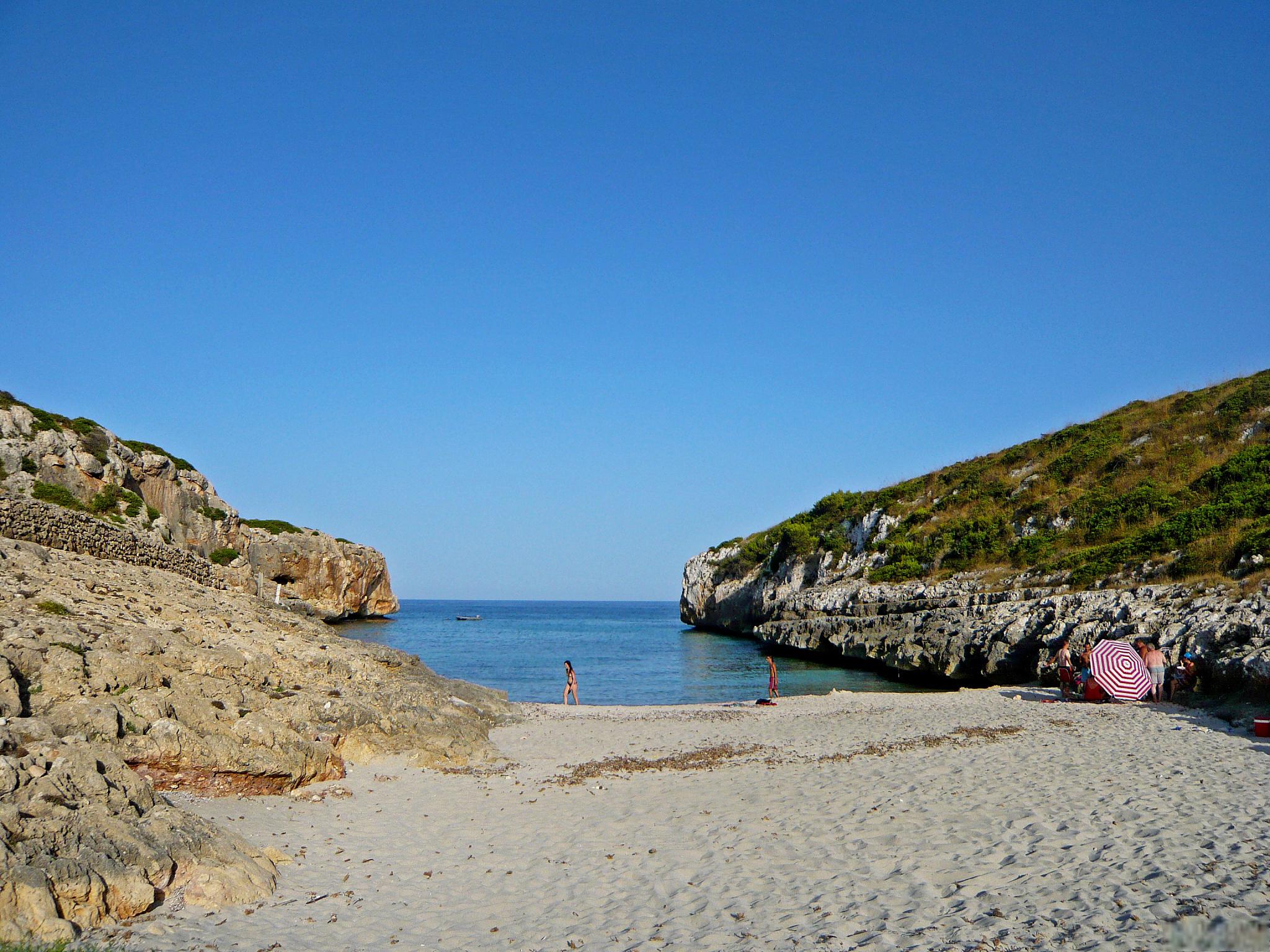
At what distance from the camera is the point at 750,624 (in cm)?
7894

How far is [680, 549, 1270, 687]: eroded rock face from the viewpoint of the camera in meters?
21.6

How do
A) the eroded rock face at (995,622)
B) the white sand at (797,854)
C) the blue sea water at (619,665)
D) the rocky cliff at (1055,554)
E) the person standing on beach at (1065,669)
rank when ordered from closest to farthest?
the white sand at (797,854)
the eroded rock face at (995,622)
the person standing on beach at (1065,669)
the rocky cliff at (1055,554)
the blue sea water at (619,665)

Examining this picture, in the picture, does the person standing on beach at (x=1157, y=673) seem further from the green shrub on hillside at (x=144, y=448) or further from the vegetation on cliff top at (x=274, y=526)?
the vegetation on cliff top at (x=274, y=526)

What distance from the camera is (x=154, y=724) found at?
1138 cm

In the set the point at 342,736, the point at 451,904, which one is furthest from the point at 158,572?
the point at 451,904

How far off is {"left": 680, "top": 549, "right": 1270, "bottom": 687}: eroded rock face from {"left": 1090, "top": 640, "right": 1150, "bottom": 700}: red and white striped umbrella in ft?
5.09

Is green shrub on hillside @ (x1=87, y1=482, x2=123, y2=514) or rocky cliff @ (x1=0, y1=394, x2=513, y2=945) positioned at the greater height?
green shrub on hillside @ (x1=87, y1=482, x2=123, y2=514)

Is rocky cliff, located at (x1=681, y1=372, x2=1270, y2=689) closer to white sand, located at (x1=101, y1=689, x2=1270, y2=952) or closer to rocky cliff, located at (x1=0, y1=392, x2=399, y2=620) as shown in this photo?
white sand, located at (x1=101, y1=689, x2=1270, y2=952)

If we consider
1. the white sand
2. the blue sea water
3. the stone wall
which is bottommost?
the blue sea water

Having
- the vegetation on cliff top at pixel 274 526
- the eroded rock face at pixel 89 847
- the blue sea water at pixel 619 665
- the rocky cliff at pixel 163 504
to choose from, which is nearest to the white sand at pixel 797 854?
the eroded rock face at pixel 89 847

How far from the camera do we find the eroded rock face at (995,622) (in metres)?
21.6

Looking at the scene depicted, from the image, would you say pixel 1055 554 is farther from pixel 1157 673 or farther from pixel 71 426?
pixel 71 426

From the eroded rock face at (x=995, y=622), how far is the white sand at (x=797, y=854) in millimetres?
6252

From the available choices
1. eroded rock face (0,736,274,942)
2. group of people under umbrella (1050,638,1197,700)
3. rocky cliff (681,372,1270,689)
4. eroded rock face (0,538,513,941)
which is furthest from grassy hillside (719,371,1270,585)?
eroded rock face (0,736,274,942)
